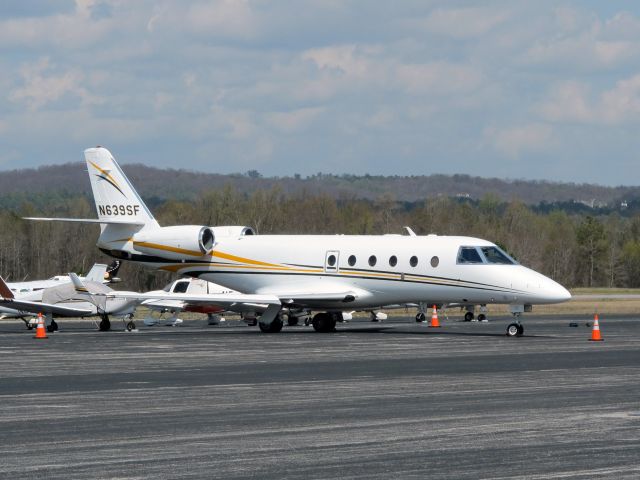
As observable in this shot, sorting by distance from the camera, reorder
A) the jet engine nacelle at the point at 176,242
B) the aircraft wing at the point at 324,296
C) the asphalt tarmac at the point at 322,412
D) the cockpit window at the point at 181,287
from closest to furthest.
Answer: the asphalt tarmac at the point at 322,412
the aircraft wing at the point at 324,296
the jet engine nacelle at the point at 176,242
the cockpit window at the point at 181,287

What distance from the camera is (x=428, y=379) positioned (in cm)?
2108

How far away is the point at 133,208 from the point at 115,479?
99.1ft

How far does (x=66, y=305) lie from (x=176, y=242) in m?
5.64

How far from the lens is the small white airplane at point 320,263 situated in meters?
35.5

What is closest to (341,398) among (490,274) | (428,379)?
(428,379)

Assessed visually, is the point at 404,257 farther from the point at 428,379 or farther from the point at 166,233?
the point at 428,379

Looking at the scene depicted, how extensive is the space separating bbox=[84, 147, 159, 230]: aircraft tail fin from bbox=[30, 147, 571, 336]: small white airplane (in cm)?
3

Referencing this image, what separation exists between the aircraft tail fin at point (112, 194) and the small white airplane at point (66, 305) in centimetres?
300

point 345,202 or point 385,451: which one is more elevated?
point 345,202

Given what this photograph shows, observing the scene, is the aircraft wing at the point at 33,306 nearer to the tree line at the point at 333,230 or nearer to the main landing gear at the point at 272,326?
the main landing gear at the point at 272,326

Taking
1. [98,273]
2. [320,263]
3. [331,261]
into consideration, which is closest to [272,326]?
[320,263]

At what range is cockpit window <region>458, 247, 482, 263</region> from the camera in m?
35.8

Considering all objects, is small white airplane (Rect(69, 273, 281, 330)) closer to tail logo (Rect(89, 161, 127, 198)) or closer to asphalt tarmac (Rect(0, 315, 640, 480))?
tail logo (Rect(89, 161, 127, 198))

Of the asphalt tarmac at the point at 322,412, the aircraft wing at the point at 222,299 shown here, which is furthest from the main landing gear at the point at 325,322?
the asphalt tarmac at the point at 322,412
